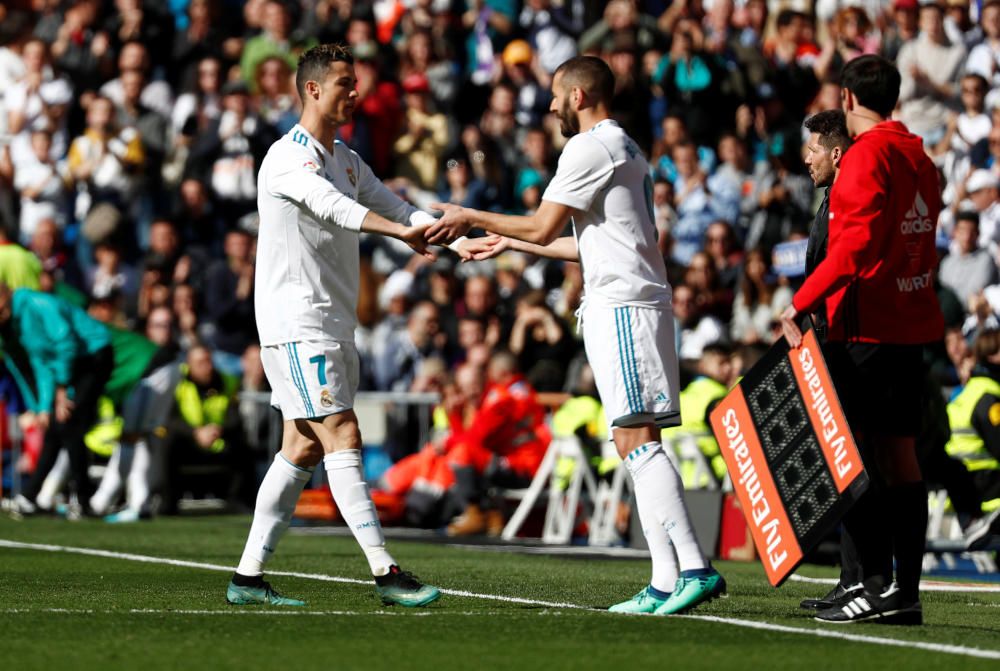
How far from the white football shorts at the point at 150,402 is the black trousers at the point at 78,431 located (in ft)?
2.04

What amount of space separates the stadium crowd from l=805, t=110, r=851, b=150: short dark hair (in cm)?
575

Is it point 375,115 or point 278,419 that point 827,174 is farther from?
point 375,115

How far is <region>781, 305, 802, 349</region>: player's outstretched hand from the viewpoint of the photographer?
7.87 m

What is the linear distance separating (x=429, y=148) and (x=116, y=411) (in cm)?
539

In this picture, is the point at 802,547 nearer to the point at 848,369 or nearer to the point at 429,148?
the point at 848,369

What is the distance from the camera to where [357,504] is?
8.13 meters

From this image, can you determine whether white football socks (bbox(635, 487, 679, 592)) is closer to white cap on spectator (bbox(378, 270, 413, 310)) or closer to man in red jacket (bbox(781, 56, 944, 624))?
man in red jacket (bbox(781, 56, 944, 624))

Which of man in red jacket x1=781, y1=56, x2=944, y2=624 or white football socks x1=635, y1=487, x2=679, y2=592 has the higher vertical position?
man in red jacket x1=781, y1=56, x2=944, y2=624

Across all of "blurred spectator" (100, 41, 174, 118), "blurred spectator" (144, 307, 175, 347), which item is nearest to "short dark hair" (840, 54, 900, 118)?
"blurred spectator" (144, 307, 175, 347)

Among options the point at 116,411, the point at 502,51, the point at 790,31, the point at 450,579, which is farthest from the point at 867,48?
the point at 450,579

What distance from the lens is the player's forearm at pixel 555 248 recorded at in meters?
8.32

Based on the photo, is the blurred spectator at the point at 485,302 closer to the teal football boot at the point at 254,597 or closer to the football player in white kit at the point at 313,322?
the football player in white kit at the point at 313,322

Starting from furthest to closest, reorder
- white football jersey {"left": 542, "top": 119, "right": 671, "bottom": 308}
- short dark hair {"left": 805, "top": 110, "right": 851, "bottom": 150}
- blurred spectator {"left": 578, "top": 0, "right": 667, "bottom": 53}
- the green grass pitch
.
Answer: blurred spectator {"left": 578, "top": 0, "right": 667, "bottom": 53} → short dark hair {"left": 805, "top": 110, "right": 851, "bottom": 150} → white football jersey {"left": 542, "top": 119, "right": 671, "bottom": 308} → the green grass pitch

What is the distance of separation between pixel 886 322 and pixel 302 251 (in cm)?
245
